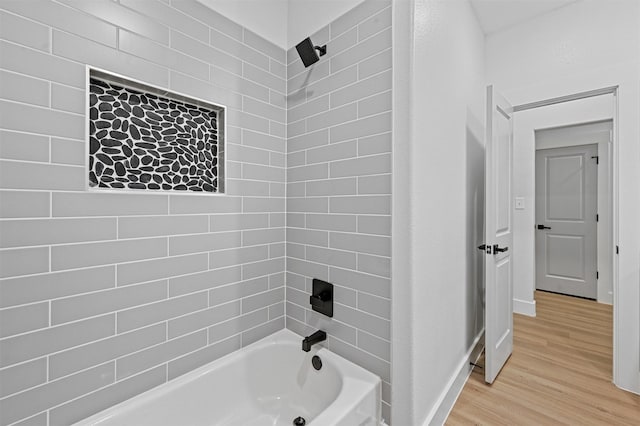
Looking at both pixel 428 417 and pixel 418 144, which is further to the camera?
pixel 428 417

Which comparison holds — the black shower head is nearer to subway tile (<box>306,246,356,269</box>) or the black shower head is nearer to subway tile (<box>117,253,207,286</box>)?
subway tile (<box>306,246,356,269</box>)

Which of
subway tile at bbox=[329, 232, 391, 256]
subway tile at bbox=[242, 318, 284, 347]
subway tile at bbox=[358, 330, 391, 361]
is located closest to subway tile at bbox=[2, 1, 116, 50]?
subway tile at bbox=[329, 232, 391, 256]

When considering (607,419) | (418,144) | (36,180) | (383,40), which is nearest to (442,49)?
(383,40)

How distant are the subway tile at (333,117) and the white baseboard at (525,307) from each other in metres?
3.06

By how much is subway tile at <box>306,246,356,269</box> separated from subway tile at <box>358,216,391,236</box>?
0.16 m

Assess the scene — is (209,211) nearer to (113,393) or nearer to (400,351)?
(113,393)

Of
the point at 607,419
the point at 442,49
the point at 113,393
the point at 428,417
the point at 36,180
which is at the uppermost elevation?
the point at 442,49

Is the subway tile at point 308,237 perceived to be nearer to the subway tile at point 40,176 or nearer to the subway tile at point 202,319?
the subway tile at point 202,319

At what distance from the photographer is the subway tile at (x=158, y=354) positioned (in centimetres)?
119

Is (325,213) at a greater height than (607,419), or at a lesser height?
greater

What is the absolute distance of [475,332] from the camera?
7.77 ft

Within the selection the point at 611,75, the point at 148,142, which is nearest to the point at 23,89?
the point at 148,142

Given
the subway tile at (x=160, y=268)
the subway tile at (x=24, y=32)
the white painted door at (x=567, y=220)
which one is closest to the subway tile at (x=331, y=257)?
the subway tile at (x=160, y=268)

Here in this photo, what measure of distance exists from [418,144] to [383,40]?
53 centimetres
